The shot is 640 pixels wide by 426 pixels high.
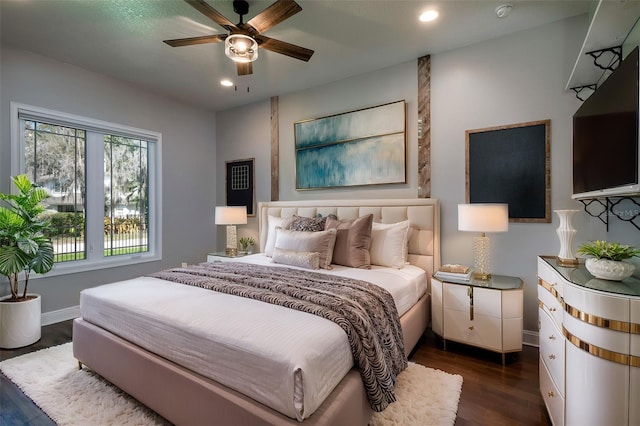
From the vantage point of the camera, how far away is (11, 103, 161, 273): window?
3189 millimetres

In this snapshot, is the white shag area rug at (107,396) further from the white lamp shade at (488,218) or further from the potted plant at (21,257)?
the white lamp shade at (488,218)

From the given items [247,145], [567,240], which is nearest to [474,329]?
[567,240]

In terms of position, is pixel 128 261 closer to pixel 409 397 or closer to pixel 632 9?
pixel 409 397

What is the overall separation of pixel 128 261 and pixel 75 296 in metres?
0.65

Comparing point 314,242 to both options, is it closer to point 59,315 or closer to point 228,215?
point 228,215

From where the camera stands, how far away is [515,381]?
213 centimetres

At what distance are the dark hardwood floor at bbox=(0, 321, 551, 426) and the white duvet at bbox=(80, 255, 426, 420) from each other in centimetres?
61

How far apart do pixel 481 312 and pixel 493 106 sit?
193 centimetres

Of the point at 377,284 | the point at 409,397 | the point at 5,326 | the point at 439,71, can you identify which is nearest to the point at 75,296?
the point at 5,326

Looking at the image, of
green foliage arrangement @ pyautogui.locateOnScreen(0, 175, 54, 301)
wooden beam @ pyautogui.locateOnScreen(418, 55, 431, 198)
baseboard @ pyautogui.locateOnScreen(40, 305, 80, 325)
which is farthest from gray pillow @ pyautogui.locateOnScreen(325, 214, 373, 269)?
baseboard @ pyautogui.locateOnScreen(40, 305, 80, 325)

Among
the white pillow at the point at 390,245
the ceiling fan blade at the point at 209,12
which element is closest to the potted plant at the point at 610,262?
the white pillow at the point at 390,245

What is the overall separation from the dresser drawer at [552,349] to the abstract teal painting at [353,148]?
1.86 metres

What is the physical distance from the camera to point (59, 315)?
326 centimetres

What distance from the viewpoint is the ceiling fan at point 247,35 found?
1941mm
